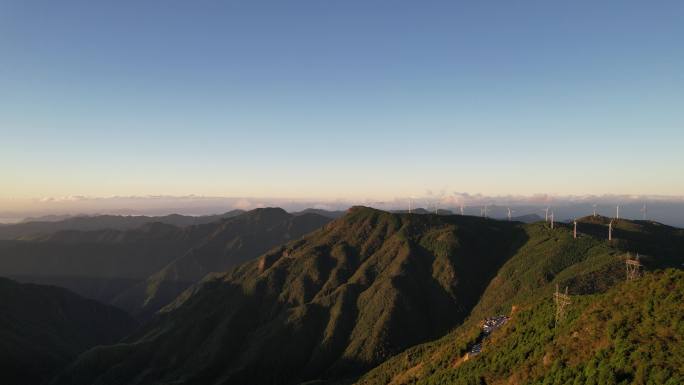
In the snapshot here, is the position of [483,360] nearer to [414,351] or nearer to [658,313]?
[658,313]

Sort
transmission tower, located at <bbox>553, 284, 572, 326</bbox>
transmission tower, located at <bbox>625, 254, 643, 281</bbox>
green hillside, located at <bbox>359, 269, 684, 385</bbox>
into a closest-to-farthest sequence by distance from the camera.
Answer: green hillside, located at <bbox>359, 269, 684, 385</bbox>
transmission tower, located at <bbox>553, 284, 572, 326</bbox>
transmission tower, located at <bbox>625, 254, 643, 281</bbox>

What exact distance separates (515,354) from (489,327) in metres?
45.6

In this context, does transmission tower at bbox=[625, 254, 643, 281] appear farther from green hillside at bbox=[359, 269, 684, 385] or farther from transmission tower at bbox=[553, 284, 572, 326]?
green hillside at bbox=[359, 269, 684, 385]

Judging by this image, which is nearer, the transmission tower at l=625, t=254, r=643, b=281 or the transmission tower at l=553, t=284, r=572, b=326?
the transmission tower at l=553, t=284, r=572, b=326

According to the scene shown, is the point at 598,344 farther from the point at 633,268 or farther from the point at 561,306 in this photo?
the point at 633,268

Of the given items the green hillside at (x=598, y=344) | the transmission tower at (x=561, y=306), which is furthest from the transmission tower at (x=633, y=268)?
the green hillside at (x=598, y=344)

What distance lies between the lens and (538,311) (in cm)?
10681

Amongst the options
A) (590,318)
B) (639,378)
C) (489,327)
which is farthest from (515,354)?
(489,327)

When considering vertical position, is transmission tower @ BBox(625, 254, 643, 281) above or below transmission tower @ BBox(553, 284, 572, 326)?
above

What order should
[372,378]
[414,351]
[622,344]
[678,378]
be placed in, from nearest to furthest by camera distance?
[678,378], [622,344], [372,378], [414,351]

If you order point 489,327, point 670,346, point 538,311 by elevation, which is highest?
point 670,346

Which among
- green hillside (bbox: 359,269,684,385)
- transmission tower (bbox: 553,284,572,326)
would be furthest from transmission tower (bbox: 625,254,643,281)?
green hillside (bbox: 359,269,684,385)

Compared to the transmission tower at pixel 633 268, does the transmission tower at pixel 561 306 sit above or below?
below

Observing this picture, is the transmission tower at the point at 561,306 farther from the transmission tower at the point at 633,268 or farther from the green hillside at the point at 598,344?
the transmission tower at the point at 633,268
